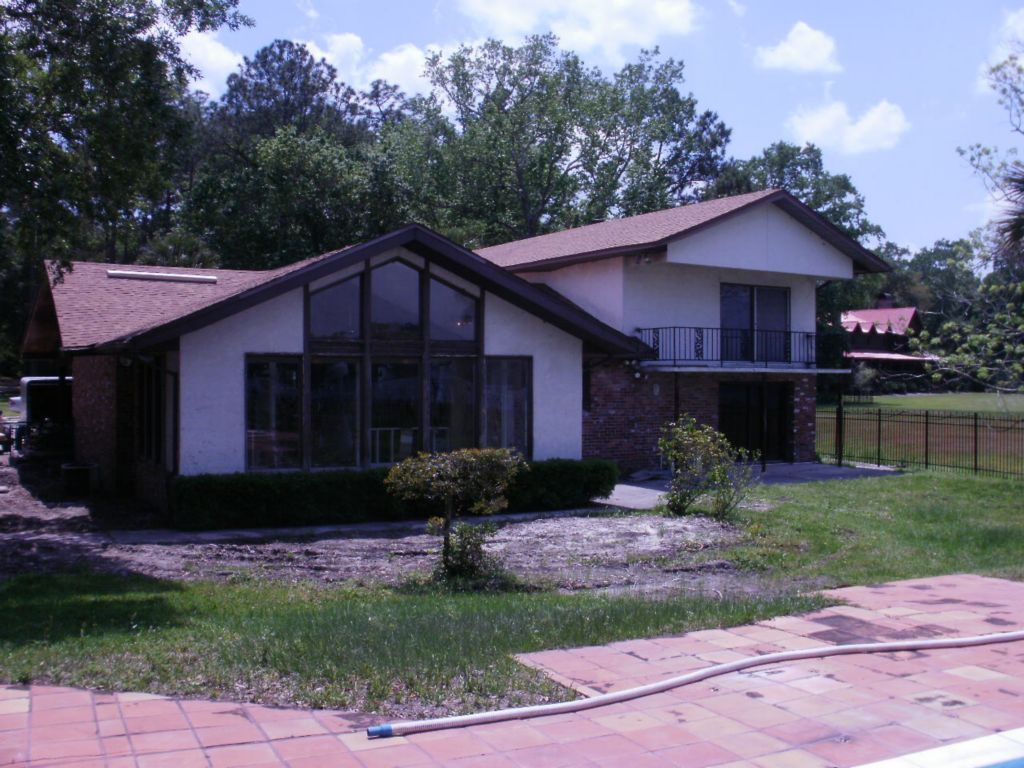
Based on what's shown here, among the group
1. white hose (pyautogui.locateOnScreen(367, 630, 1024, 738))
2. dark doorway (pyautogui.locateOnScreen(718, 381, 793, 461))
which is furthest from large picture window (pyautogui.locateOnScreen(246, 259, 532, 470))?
white hose (pyautogui.locateOnScreen(367, 630, 1024, 738))

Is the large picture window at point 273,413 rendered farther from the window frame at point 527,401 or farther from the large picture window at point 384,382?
the window frame at point 527,401

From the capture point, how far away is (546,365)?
58.4 feet

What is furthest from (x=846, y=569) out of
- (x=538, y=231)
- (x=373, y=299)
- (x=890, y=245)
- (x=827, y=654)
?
(x=890, y=245)

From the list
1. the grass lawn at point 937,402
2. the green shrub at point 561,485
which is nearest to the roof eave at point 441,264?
→ the green shrub at point 561,485

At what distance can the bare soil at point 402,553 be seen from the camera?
10.8 m

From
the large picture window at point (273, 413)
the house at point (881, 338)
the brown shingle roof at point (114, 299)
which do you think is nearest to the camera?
the large picture window at point (273, 413)

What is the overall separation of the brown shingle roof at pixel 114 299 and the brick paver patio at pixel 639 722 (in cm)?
1050

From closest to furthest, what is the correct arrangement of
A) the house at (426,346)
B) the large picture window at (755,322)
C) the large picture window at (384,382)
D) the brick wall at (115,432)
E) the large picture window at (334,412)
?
the house at (426,346)
the large picture window at (384,382)
the large picture window at (334,412)
the brick wall at (115,432)
the large picture window at (755,322)

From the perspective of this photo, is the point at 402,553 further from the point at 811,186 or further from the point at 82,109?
the point at 811,186

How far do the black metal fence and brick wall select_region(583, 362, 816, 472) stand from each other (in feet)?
13.7

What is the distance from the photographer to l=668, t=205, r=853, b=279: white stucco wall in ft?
74.2

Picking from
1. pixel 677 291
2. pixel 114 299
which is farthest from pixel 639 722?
pixel 677 291

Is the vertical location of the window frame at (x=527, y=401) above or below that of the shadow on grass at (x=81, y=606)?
above

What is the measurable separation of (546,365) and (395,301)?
3042mm
